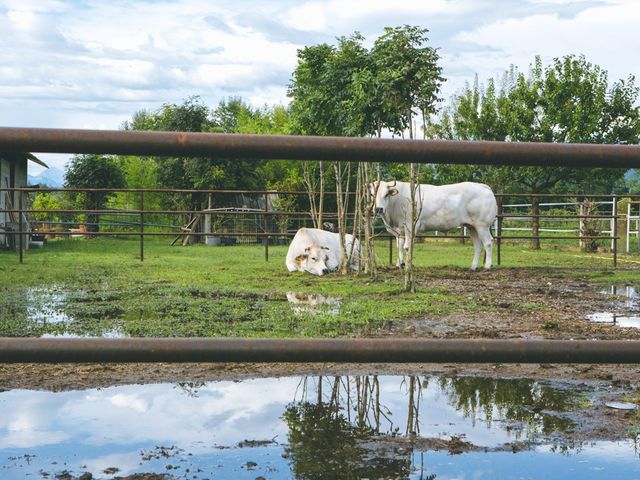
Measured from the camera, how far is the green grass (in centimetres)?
704

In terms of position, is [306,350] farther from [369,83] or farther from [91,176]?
[91,176]

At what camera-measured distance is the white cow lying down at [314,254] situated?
43.2 feet

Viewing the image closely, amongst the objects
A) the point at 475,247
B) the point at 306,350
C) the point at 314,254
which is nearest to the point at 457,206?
the point at 475,247

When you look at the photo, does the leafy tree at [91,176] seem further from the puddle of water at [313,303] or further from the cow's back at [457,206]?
the puddle of water at [313,303]

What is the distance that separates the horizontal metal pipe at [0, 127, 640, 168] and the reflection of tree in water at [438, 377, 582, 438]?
2.42 m

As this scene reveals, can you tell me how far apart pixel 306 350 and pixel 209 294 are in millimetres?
8465

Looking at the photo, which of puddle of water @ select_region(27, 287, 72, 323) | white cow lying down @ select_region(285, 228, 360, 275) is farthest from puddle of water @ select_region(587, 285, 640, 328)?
puddle of water @ select_region(27, 287, 72, 323)

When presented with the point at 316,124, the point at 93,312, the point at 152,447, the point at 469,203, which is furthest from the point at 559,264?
the point at 152,447

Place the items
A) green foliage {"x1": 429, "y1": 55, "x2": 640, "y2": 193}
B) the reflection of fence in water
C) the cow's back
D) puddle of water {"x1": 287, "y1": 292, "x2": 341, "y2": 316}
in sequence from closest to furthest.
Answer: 1. the reflection of fence in water
2. puddle of water {"x1": 287, "y1": 292, "x2": 341, "y2": 316}
3. the cow's back
4. green foliage {"x1": 429, "y1": 55, "x2": 640, "y2": 193}

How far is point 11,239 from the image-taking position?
67.6 ft

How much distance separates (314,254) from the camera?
1321cm

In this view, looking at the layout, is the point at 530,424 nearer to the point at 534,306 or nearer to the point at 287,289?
the point at 534,306

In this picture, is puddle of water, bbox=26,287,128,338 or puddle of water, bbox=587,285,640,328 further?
puddle of water, bbox=587,285,640,328

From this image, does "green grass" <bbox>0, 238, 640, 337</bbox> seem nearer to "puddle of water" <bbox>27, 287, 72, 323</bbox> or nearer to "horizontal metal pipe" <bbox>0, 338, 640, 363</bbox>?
"puddle of water" <bbox>27, 287, 72, 323</bbox>
